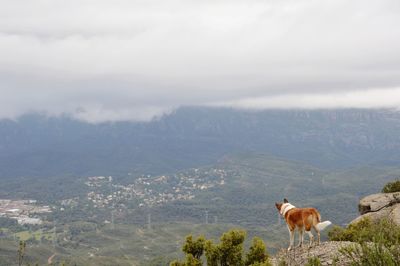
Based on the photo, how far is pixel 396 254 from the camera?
14.3 meters

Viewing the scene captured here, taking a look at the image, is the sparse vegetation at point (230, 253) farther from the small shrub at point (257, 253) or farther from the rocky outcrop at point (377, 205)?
the rocky outcrop at point (377, 205)

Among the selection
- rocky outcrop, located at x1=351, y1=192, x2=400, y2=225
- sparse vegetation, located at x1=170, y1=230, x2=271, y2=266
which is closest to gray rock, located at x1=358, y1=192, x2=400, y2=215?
rocky outcrop, located at x1=351, y1=192, x2=400, y2=225

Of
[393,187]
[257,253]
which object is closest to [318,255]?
[257,253]

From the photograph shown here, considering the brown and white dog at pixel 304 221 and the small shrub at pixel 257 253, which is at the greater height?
the brown and white dog at pixel 304 221

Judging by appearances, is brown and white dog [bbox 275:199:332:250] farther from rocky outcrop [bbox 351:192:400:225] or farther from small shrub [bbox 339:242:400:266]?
rocky outcrop [bbox 351:192:400:225]

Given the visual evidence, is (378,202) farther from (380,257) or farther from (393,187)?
(380,257)

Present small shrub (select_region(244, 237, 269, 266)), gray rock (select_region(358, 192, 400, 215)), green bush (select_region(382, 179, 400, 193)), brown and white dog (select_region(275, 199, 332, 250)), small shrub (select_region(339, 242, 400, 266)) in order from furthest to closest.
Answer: green bush (select_region(382, 179, 400, 193)) → gray rock (select_region(358, 192, 400, 215)) → small shrub (select_region(244, 237, 269, 266)) → brown and white dog (select_region(275, 199, 332, 250)) → small shrub (select_region(339, 242, 400, 266))

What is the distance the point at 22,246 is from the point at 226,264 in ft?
29.1

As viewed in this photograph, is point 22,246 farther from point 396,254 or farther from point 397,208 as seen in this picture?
point 397,208

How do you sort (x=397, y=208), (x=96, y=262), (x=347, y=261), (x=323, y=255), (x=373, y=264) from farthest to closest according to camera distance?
(x=96, y=262)
(x=397, y=208)
(x=323, y=255)
(x=347, y=261)
(x=373, y=264)

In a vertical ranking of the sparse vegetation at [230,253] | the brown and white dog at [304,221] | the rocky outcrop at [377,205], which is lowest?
the rocky outcrop at [377,205]

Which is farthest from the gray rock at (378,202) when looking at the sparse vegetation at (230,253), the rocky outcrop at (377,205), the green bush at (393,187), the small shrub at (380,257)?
the small shrub at (380,257)

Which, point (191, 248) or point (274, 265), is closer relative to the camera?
point (274, 265)

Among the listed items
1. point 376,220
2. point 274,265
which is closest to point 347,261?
point 274,265
